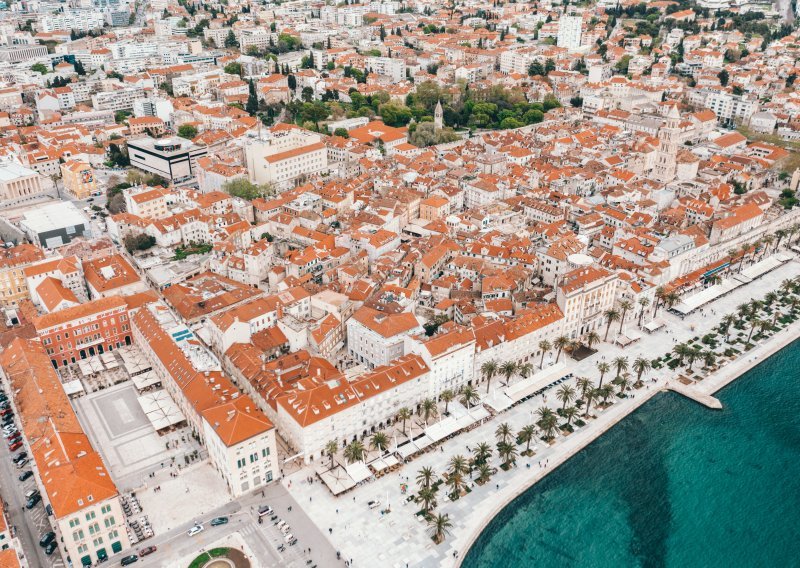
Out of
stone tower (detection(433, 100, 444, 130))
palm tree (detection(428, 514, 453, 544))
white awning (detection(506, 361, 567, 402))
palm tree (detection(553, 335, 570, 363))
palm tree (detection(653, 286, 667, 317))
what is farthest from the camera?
stone tower (detection(433, 100, 444, 130))

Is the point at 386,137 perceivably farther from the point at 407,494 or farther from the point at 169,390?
the point at 407,494

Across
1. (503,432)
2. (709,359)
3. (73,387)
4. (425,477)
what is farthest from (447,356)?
(73,387)

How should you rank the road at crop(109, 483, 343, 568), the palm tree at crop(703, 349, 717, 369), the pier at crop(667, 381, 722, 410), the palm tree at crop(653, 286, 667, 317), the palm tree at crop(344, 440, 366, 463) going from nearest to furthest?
the road at crop(109, 483, 343, 568) → the palm tree at crop(344, 440, 366, 463) → the pier at crop(667, 381, 722, 410) → the palm tree at crop(703, 349, 717, 369) → the palm tree at crop(653, 286, 667, 317)

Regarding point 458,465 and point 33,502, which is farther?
point 458,465

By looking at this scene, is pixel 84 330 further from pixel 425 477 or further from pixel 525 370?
pixel 525 370

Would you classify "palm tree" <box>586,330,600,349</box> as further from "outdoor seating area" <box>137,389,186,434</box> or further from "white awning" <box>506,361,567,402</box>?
"outdoor seating area" <box>137,389,186,434</box>

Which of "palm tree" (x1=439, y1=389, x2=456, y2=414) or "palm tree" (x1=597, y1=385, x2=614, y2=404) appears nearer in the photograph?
"palm tree" (x1=439, y1=389, x2=456, y2=414)


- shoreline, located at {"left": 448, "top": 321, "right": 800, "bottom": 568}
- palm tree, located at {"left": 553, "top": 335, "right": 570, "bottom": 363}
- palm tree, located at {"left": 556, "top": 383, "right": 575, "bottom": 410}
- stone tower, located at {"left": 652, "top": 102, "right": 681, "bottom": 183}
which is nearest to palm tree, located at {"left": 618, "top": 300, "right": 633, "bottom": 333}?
palm tree, located at {"left": 553, "top": 335, "right": 570, "bottom": 363}

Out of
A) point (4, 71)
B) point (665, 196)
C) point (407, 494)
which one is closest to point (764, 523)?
point (407, 494)
